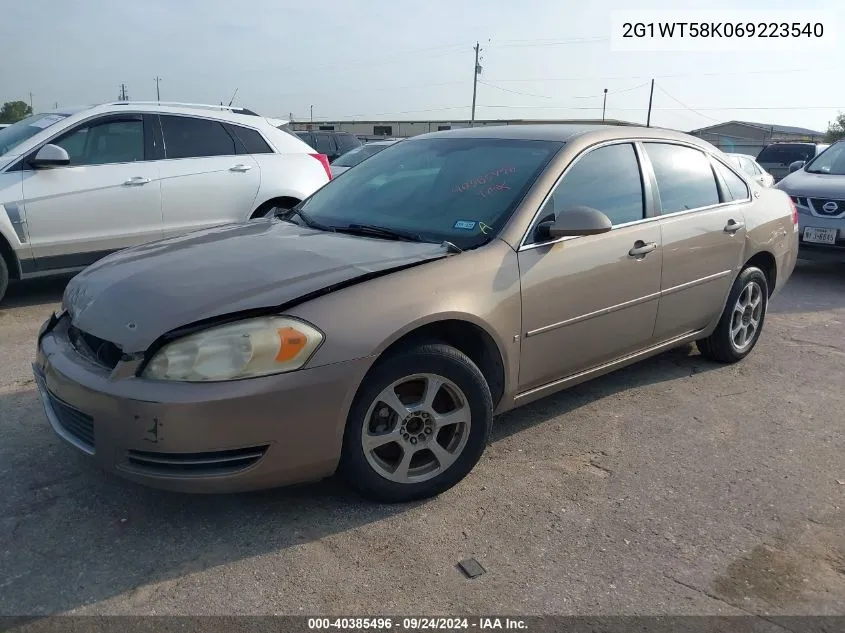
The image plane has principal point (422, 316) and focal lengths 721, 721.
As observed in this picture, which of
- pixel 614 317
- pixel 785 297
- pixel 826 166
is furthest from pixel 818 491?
pixel 826 166


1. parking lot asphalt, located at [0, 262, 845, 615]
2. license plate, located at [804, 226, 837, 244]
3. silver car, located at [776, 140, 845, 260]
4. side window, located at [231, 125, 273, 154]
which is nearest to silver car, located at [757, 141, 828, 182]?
silver car, located at [776, 140, 845, 260]

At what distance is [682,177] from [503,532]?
2614mm

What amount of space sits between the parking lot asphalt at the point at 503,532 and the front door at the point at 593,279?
458mm

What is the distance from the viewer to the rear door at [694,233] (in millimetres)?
4133

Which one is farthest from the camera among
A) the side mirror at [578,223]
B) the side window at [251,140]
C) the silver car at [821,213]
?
the silver car at [821,213]

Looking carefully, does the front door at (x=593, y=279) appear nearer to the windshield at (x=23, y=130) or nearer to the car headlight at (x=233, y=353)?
the car headlight at (x=233, y=353)

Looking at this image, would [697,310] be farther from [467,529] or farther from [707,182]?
[467,529]

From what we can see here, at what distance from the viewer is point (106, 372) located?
2.68 m

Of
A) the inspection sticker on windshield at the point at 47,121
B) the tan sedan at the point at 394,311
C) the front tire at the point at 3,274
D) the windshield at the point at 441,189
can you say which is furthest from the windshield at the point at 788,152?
the front tire at the point at 3,274

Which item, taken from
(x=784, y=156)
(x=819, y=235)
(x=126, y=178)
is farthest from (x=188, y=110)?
(x=784, y=156)

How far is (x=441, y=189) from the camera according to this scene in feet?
12.3

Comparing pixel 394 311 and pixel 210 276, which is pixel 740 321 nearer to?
pixel 394 311

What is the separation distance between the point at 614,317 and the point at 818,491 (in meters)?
1.23

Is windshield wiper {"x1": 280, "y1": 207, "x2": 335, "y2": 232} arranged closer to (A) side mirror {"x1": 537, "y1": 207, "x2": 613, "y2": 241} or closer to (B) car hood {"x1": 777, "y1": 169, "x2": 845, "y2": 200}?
(A) side mirror {"x1": 537, "y1": 207, "x2": 613, "y2": 241}
